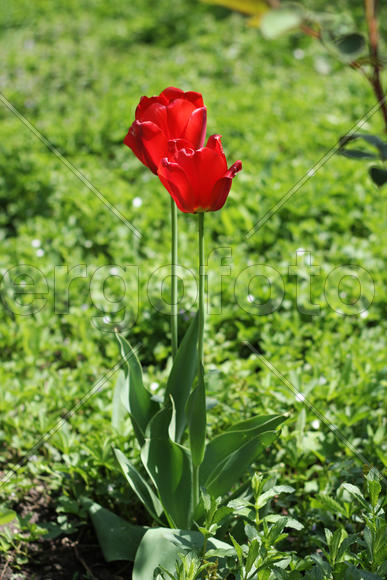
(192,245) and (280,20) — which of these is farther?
(192,245)

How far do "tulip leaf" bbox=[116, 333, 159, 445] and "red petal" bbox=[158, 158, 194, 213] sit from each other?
495 mm

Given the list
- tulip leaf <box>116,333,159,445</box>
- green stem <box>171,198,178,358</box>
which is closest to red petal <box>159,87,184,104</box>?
green stem <box>171,198,178,358</box>

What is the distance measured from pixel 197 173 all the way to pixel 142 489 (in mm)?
945

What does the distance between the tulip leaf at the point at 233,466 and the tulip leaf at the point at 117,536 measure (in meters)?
0.26

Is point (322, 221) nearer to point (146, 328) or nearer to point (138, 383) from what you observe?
point (146, 328)

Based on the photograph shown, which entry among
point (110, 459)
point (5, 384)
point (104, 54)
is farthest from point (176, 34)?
point (110, 459)

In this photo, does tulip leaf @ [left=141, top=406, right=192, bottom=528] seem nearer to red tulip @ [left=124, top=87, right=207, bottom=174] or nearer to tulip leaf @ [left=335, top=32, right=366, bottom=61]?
red tulip @ [left=124, top=87, right=207, bottom=174]

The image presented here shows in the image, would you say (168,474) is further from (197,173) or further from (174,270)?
(197,173)

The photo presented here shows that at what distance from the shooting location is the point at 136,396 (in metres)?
1.80

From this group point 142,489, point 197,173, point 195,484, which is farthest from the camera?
point 142,489

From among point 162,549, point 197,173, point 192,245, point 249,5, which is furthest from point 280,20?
point 192,245

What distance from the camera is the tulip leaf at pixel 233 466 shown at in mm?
1656

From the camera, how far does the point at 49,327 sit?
9.67ft

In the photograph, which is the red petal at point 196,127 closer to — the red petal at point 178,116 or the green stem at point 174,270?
the red petal at point 178,116
